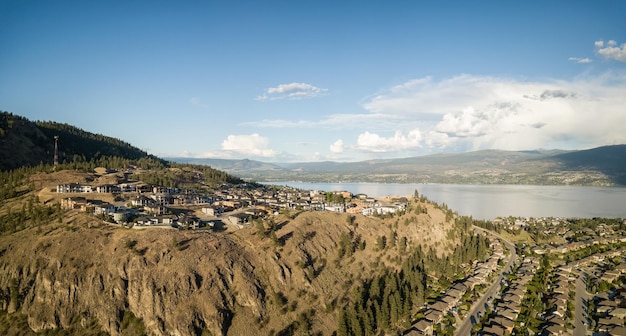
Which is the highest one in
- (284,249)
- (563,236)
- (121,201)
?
(121,201)

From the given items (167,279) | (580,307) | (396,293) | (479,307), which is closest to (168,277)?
(167,279)

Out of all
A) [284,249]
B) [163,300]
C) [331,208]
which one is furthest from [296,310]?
[331,208]

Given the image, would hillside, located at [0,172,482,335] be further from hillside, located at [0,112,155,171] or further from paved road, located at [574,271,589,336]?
hillside, located at [0,112,155,171]

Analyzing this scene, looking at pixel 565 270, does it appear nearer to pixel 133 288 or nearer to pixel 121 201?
pixel 133 288

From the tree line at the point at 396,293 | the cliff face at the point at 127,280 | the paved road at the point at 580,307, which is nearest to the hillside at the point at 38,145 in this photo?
the cliff face at the point at 127,280

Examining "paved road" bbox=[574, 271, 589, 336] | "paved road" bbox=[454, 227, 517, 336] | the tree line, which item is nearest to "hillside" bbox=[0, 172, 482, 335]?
the tree line

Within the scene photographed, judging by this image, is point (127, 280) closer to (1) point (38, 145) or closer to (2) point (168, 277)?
(2) point (168, 277)
